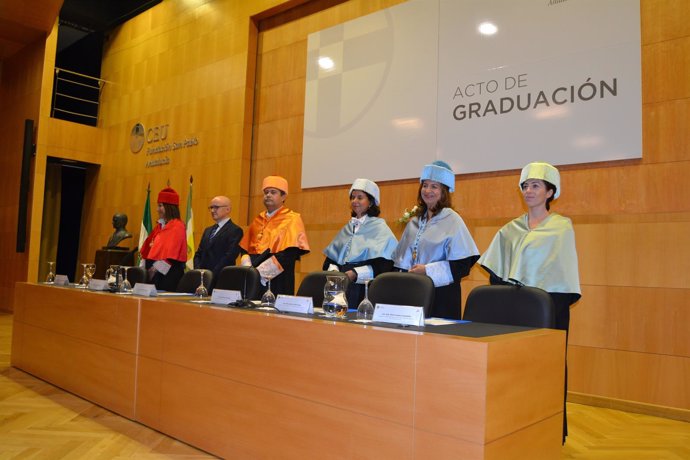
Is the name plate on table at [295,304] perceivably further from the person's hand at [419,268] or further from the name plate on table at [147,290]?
the name plate on table at [147,290]

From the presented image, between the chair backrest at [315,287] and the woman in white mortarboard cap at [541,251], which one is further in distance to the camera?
the chair backrest at [315,287]

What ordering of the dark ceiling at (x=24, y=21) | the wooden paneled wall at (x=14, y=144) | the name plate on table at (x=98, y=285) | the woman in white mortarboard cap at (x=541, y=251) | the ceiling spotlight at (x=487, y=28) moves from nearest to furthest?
the woman in white mortarboard cap at (x=541, y=251)
the name plate on table at (x=98, y=285)
the ceiling spotlight at (x=487, y=28)
the dark ceiling at (x=24, y=21)
the wooden paneled wall at (x=14, y=144)

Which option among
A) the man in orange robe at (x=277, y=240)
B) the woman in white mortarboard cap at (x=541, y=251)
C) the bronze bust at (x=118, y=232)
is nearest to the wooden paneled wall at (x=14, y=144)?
the bronze bust at (x=118, y=232)

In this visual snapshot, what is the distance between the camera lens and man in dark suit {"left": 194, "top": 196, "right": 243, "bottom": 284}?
4324 mm

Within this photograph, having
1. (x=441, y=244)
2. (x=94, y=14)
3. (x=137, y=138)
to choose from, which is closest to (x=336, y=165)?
(x=441, y=244)

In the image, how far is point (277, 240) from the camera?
145 inches

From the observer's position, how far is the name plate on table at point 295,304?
2.27 metres

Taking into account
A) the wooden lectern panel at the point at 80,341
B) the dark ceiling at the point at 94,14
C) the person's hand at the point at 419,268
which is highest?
the dark ceiling at the point at 94,14

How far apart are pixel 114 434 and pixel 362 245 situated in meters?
1.61

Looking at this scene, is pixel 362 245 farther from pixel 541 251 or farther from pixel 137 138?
pixel 137 138

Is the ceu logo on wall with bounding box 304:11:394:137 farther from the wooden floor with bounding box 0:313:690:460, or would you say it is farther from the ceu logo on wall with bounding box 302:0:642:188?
the wooden floor with bounding box 0:313:690:460

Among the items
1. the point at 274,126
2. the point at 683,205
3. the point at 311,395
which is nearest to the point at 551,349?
the point at 311,395

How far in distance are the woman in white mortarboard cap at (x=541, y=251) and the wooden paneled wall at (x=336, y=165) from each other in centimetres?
143

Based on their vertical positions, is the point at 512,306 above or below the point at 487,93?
below
